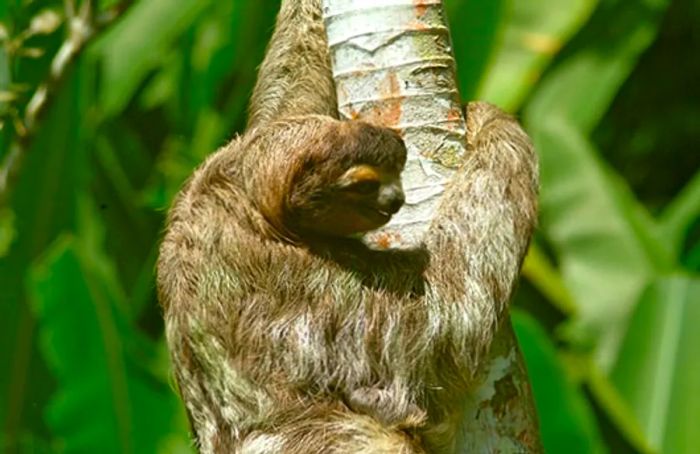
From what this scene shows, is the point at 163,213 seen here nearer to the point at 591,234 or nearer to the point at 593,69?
the point at 591,234

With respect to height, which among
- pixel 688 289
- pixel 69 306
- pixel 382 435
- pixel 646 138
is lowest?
pixel 646 138

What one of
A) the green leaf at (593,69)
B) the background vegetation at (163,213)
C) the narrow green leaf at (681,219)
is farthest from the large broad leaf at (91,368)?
the narrow green leaf at (681,219)

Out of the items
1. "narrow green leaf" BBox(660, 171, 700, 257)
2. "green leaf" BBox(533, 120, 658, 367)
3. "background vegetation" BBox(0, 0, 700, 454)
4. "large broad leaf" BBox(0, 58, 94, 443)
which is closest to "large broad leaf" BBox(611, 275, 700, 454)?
"background vegetation" BBox(0, 0, 700, 454)

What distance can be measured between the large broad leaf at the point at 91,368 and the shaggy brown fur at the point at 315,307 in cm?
185

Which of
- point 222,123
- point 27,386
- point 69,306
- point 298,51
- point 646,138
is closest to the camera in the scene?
point 298,51

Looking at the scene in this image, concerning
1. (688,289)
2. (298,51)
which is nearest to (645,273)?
(688,289)

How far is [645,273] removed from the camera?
8.45 metres

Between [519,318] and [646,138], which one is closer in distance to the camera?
[519,318]

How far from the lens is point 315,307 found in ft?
13.6

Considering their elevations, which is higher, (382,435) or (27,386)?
(382,435)

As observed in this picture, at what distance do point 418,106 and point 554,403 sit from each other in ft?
7.49

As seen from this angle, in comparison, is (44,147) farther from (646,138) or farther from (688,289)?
(646,138)

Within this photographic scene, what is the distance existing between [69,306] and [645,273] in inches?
142

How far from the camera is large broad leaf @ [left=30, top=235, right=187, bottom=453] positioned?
604cm
